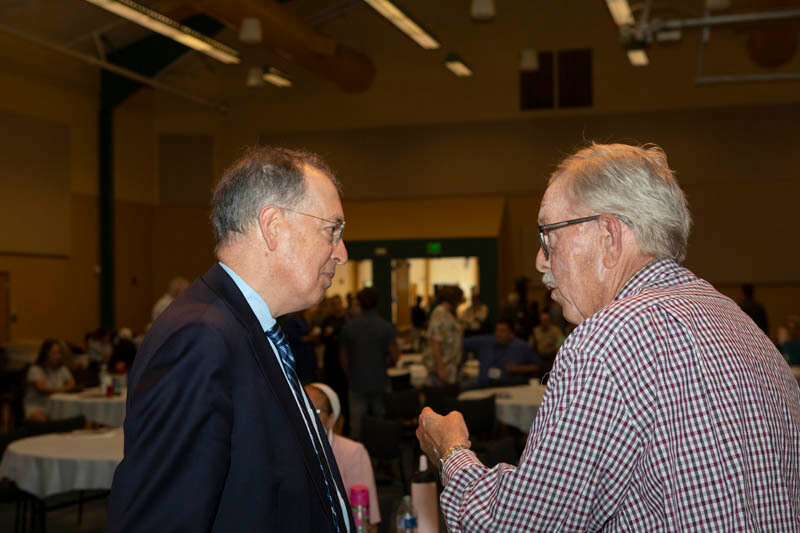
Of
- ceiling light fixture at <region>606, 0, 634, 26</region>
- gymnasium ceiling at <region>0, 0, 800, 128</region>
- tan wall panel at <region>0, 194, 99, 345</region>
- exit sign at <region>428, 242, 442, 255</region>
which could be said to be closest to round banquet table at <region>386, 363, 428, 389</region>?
ceiling light fixture at <region>606, 0, 634, 26</region>

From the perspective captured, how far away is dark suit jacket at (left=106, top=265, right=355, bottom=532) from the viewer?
4.43 ft

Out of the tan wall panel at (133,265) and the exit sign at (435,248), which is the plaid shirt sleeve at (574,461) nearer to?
the exit sign at (435,248)

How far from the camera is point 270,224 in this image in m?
1.72

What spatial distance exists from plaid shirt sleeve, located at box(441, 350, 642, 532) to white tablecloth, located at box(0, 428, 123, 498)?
4.29m

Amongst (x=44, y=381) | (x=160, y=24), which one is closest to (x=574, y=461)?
(x=44, y=381)

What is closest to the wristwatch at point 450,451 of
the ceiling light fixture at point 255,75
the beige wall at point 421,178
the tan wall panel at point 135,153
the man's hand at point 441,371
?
the man's hand at point 441,371

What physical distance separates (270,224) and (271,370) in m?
0.33

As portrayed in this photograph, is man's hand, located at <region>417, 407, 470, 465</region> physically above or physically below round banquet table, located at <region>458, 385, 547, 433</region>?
above

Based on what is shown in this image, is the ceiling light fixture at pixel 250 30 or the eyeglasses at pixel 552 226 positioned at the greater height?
the ceiling light fixture at pixel 250 30

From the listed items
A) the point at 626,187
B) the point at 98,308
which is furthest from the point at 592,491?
the point at 98,308

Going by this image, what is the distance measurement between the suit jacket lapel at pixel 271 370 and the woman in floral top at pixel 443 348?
676cm

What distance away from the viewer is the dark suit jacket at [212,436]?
1352mm

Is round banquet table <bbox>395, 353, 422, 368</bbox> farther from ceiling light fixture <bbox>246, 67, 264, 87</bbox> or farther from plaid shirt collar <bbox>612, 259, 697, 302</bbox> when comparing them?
plaid shirt collar <bbox>612, 259, 697, 302</bbox>

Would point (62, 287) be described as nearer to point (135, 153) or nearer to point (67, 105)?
point (67, 105)
